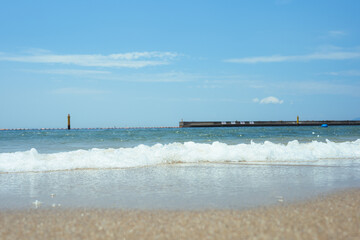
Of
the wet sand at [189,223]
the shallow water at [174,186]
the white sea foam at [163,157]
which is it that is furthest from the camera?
the white sea foam at [163,157]

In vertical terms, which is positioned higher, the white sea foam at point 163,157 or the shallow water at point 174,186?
the white sea foam at point 163,157

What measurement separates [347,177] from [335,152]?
395 centimetres

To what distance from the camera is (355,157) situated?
891 centimetres

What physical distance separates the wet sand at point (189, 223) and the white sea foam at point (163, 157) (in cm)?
332

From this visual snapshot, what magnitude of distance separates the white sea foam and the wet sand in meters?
3.32

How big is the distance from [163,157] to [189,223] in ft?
15.7

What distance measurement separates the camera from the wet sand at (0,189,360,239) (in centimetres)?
265

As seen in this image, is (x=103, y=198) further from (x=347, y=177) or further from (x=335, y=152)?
(x=335, y=152)

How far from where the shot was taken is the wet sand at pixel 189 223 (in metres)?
2.65

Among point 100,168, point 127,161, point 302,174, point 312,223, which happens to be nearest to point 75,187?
point 100,168

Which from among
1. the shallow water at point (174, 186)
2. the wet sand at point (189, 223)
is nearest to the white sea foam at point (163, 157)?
the shallow water at point (174, 186)

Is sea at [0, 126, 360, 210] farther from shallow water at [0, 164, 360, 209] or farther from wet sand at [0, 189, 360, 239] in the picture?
wet sand at [0, 189, 360, 239]

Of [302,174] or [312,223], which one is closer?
[312,223]

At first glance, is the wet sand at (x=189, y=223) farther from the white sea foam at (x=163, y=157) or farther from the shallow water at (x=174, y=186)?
the white sea foam at (x=163, y=157)
